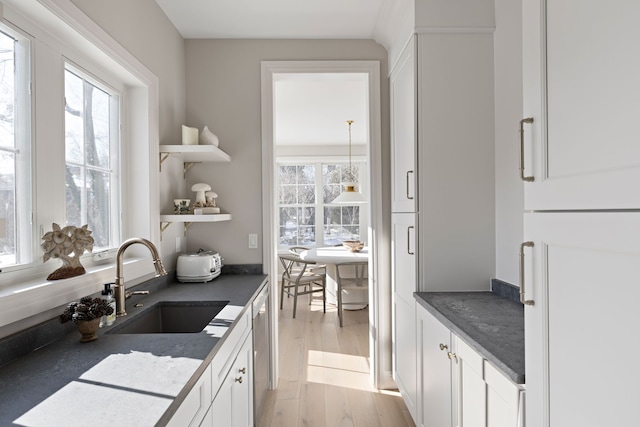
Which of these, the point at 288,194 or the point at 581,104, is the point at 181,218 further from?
the point at 288,194

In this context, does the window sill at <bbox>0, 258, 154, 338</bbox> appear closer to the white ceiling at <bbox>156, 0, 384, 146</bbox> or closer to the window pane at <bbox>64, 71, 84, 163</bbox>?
the window pane at <bbox>64, 71, 84, 163</bbox>

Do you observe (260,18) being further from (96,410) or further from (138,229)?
(96,410)

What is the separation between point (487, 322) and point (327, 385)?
1666 millimetres

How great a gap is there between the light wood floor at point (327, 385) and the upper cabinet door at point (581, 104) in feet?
6.32

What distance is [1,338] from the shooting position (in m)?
1.10

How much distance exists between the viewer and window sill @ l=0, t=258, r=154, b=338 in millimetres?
1122

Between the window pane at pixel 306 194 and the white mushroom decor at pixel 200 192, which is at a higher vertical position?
the window pane at pixel 306 194

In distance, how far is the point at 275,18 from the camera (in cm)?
238

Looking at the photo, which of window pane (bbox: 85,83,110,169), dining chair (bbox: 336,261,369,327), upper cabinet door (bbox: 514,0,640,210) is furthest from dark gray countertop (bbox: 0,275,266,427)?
dining chair (bbox: 336,261,369,327)

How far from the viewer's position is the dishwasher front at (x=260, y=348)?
213 centimetres

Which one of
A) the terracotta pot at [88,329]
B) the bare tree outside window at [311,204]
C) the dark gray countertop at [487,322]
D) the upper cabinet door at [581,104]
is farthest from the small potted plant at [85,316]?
the bare tree outside window at [311,204]

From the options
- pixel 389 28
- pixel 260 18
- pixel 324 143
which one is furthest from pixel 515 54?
pixel 324 143

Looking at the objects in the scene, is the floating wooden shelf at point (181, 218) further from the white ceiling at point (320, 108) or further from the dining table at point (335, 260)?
the dining table at point (335, 260)

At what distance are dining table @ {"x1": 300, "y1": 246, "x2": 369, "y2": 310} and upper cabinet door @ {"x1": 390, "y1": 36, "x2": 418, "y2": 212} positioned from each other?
1891mm
